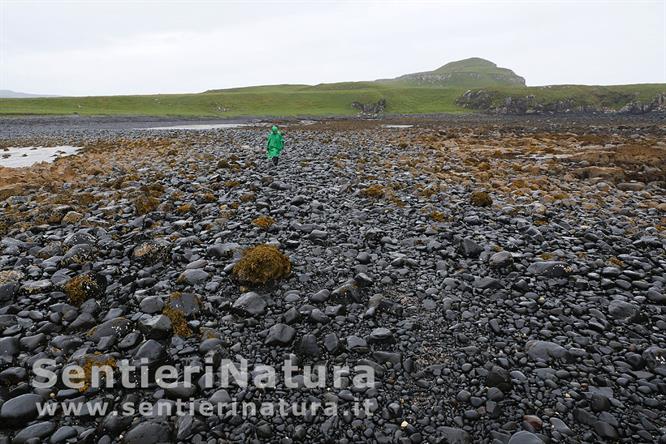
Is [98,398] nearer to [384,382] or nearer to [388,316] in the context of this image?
[384,382]

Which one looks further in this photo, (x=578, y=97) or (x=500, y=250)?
(x=578, y=97)

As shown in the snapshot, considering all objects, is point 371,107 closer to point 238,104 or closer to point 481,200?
point 238,104

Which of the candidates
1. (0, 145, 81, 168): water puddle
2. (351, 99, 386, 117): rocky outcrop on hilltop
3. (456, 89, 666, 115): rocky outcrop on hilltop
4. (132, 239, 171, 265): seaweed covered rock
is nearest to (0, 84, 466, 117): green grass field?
(351, 99, 386, 117): rocky outcrop on hilltop

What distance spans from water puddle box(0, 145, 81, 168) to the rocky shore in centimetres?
1484

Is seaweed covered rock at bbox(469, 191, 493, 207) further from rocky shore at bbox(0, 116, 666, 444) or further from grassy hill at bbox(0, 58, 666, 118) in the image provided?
grassy hill at bbox(0, 58, 666, 118)

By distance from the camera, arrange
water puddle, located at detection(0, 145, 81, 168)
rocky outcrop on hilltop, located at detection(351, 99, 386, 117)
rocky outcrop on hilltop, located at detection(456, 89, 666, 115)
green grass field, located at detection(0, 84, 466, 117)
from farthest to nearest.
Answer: rocky outcrop on hilltop, located at detection(351, 99, 386, 117) → rocky outcrop on hilltop, located at detection(456, 89, 666, 115) → green grass field, located at detection(0, 84, 466, 117) → water puddle, located at detection(0, 145, 81, 168)

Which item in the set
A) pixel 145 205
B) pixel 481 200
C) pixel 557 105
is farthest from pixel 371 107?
pixel 145 205

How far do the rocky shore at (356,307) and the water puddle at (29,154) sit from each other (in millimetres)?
14836

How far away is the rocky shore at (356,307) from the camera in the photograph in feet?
14.3

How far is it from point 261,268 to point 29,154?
32.1m

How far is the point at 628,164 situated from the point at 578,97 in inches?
3755

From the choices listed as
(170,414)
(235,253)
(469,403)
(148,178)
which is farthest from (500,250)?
(148,178)

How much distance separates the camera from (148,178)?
15.7m

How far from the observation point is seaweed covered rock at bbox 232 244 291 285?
283 inches
